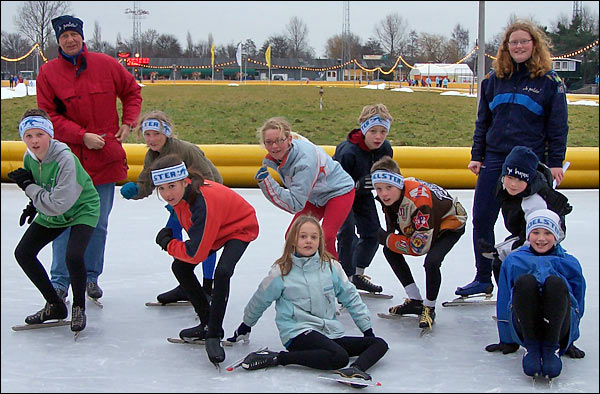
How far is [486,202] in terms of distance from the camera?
403 centimetres

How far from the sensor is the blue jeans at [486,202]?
3.95 meters

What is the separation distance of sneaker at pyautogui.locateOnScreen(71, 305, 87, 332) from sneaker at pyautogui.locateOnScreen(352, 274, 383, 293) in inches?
66.3

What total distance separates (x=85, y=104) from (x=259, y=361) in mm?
1961

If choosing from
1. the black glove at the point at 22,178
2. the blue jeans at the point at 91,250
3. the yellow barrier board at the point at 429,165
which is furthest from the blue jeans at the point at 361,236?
the yellow barrier board at the point at 429,165

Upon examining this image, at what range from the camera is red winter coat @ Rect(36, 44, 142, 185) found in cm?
404

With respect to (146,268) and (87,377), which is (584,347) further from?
(146,268)

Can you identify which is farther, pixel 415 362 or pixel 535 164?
pixel 535 164

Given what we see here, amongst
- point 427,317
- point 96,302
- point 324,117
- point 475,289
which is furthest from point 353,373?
point 324,117

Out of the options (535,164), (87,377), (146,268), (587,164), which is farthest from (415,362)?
(587,164)

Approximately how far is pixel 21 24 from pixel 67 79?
4431 millimetres

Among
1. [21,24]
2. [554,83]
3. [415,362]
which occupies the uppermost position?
[21,24]

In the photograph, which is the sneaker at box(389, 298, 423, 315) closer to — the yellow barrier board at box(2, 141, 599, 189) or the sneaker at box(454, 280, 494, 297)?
the sneaker at box(454, 280, 494, 297)

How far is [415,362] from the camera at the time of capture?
3.20 metres

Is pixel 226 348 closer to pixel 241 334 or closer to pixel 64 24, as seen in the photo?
pixel 241 334
